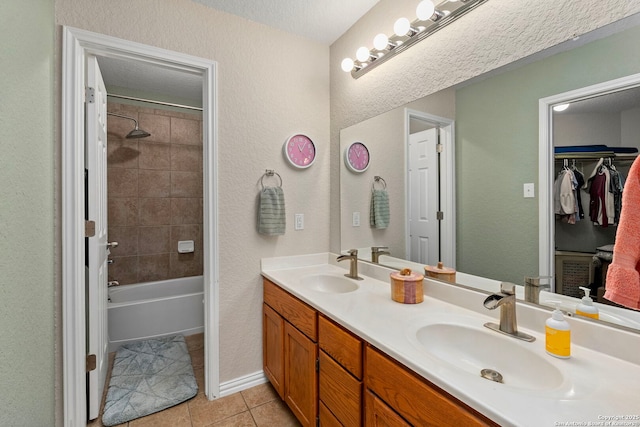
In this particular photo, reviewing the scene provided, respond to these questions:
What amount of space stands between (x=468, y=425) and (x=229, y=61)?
6.72 feet

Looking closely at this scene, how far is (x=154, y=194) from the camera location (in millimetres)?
2965

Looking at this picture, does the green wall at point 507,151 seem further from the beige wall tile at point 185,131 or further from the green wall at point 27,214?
the beige wall tile at point 185,131

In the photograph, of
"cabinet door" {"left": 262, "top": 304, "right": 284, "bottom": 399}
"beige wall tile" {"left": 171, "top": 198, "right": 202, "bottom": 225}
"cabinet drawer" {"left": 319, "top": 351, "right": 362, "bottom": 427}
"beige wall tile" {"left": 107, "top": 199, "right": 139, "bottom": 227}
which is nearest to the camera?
"cabinet drawer" {"left": 319, "top": 351, "right": 362, "bottom": 427}

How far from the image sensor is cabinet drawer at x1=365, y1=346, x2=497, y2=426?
70 cm

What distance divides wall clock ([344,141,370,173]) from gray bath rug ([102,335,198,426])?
1.78 meters

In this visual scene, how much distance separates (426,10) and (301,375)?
183 centimetres

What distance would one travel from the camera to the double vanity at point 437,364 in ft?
2.15

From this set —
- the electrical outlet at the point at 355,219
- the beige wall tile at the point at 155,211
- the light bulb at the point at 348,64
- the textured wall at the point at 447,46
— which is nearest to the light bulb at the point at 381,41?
the textured wall at the point at 447,46

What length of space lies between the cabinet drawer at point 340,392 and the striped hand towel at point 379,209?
0.83m

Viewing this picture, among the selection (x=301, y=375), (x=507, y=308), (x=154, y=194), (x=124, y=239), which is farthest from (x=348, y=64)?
(x=124, y=239)

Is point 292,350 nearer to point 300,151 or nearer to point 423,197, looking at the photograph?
point 423,197

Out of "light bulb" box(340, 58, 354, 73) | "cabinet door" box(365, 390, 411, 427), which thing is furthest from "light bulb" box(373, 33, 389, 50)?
"cabinet door" box(365, 390, 411, 427)

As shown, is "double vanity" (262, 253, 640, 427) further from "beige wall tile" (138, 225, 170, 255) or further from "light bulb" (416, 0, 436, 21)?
"beige wall tile" (138, 225, 170, 255)

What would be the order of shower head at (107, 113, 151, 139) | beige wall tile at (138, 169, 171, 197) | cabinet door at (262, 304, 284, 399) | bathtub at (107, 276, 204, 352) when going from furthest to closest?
beige wall tile at (138, 169, 171, 197) < shower head at (107, 113, 151, 139) < bathtub at (107, 276, 204, 352) < cabinet door at (262, 304, 284, 399)
